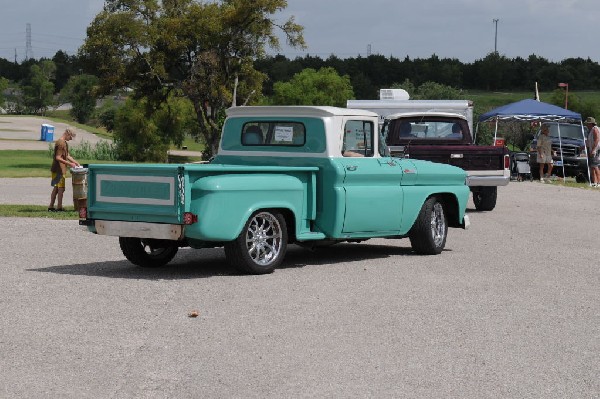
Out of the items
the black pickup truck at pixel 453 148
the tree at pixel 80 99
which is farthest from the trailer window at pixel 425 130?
the tree at pixel 80 99

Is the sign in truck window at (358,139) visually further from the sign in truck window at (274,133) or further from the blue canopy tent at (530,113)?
the blue canopy tent at (530,113)

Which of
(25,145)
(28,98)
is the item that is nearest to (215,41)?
(25,145)

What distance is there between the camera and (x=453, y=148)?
21.3 metres

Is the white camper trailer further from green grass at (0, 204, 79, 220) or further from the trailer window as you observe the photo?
green grass at (0, 204, 79, 220)

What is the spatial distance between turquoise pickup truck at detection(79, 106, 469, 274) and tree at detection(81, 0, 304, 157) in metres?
43.9

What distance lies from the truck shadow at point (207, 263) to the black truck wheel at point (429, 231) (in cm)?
35

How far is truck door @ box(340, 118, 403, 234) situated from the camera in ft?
42.5

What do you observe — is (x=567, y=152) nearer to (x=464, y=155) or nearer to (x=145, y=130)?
(x=464, y=155)

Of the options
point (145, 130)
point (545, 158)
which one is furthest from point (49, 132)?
point (545, 158)

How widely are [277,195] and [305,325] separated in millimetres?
3293

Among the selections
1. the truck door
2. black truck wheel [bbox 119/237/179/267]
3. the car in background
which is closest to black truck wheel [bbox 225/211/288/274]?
the truck door

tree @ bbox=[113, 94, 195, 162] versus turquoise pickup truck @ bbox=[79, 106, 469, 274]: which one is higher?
tree @ bbox=[113, 94, 195, 162]

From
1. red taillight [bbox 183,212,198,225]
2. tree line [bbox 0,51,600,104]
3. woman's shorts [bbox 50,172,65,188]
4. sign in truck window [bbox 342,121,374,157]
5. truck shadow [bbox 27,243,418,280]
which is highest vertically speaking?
tree line [bbox 0,51,600,104]

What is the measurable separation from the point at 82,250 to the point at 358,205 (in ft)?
12.3
